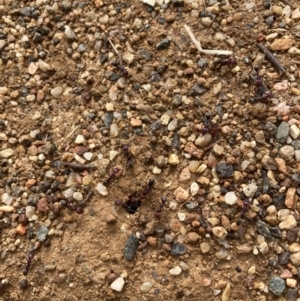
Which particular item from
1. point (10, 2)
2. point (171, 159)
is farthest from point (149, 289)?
point (10, 2)

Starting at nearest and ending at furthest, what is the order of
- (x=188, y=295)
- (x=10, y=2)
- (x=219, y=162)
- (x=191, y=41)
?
(x=188, y=295) < (x=219, y=162) < (x=191, y=41) < (x=10, y=2)

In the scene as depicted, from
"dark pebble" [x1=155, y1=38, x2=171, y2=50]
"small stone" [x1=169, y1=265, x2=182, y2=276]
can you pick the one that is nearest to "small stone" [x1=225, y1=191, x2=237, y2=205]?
"small stone" [x1=169, y1=265, x2=182, y2=276]

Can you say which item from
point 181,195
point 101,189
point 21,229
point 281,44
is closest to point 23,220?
point 21,229

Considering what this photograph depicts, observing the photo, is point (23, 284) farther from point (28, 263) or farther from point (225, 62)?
point (225, 62)

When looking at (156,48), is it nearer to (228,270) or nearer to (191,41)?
(191,41)

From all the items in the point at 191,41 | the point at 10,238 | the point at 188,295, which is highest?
the point at 191,41
